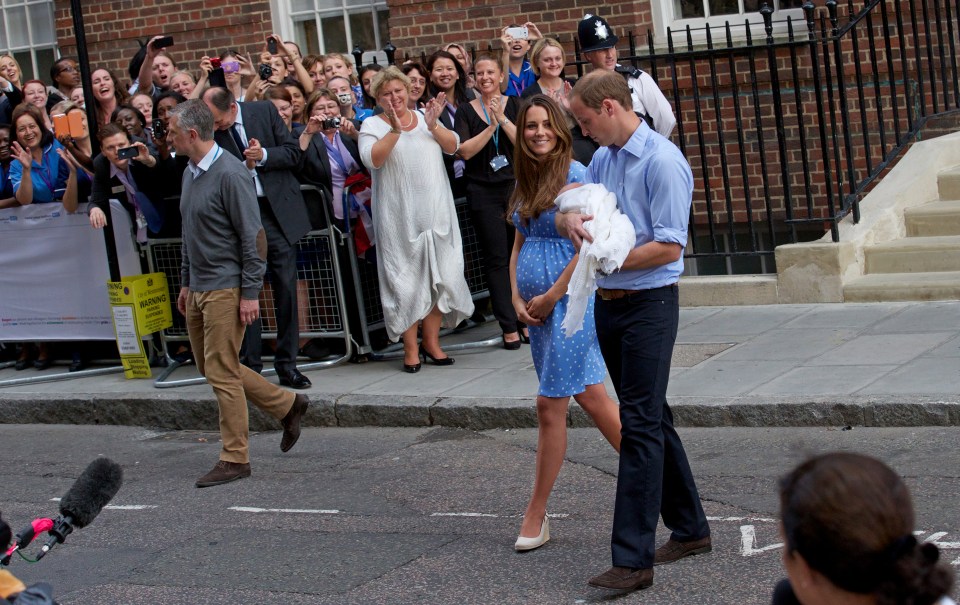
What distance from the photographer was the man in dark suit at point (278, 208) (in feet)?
29.6

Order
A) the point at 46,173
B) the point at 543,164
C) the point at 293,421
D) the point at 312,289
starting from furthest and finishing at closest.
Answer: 1. the point at 46,173
2. the point at 312,289
3. the point at 293,421
4. the point at 543,164

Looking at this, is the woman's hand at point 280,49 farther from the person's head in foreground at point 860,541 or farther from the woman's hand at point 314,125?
the person's head in foreground at point 860,541

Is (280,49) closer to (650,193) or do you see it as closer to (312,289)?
(312,289)

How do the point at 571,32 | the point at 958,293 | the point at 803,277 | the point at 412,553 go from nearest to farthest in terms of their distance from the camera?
the point at 412,553
the point at 958,293
the point at 803,277
the point at 571,32

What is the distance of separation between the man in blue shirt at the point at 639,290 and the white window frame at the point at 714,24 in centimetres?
716

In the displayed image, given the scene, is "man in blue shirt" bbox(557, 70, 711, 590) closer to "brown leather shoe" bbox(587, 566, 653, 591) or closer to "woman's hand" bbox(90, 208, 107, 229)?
"brown leather shoe" bbox(587, 566, 653, 591)

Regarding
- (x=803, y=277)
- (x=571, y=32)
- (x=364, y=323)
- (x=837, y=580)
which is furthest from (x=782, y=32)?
(x=837, y=580)

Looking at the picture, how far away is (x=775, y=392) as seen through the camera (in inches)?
293

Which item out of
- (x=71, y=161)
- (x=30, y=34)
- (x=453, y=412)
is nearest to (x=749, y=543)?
(x=453, y=412)

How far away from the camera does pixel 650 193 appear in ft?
16.0

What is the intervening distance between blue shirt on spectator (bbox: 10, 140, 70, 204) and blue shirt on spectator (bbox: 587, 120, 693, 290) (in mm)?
6769

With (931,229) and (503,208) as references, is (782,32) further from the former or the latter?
(503,208)

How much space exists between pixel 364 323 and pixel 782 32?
15.8 ft

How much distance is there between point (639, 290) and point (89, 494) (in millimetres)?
2198
